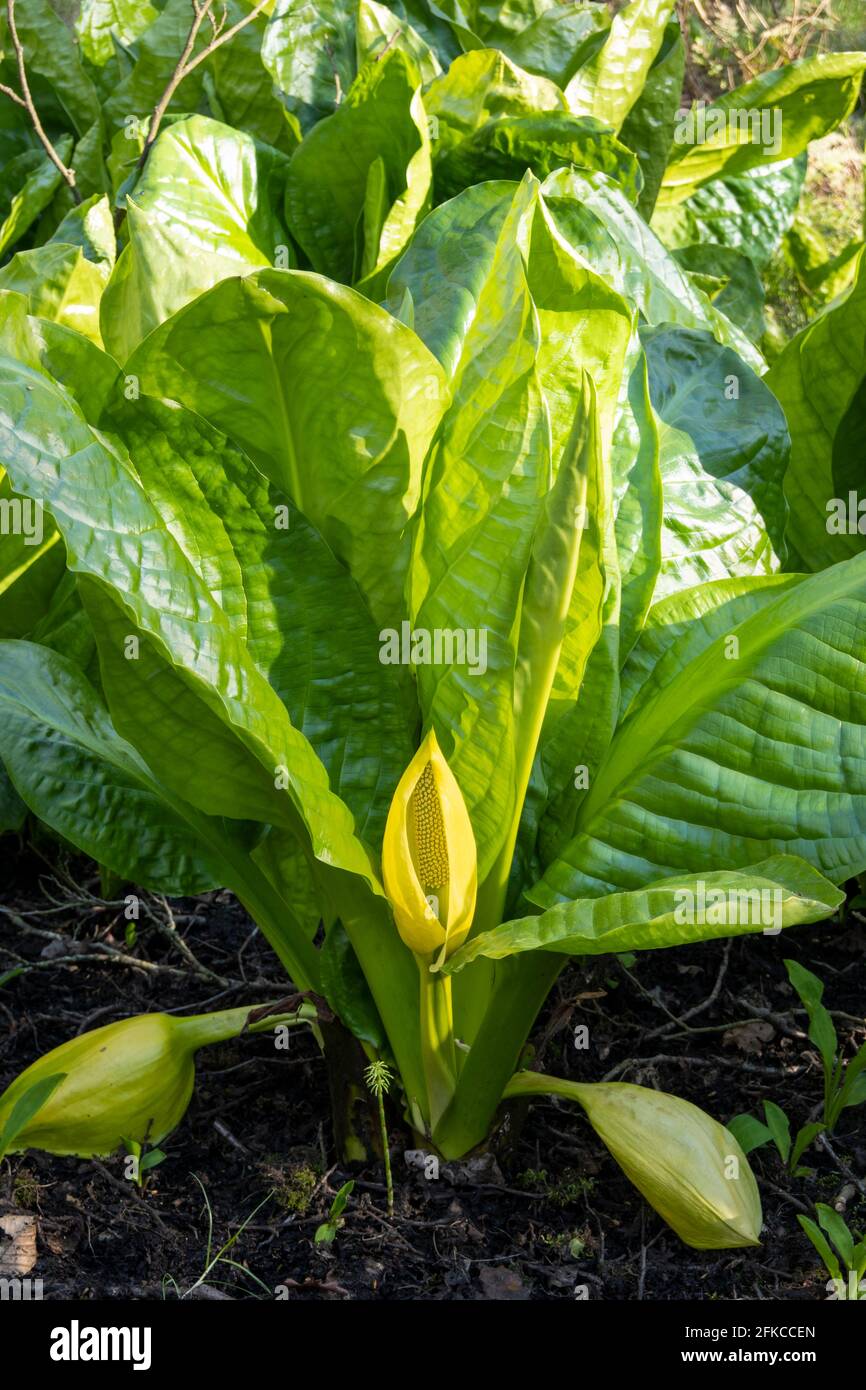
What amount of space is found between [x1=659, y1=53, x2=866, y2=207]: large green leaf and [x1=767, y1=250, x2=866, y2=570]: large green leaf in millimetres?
821

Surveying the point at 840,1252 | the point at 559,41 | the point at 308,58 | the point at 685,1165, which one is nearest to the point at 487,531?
the point at 685,1165

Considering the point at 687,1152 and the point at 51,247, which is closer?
the point at 687,1152

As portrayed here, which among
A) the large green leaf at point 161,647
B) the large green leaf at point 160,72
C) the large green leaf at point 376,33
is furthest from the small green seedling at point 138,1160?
the large green leaf at point 160,72

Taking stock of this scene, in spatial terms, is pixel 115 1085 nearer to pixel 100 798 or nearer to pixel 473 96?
pixel 100 798

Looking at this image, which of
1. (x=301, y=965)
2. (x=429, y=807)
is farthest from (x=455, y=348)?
(x=301, y=965)

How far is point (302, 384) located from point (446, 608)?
23 centimetres

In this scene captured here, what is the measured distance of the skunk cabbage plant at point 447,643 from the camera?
1010mm

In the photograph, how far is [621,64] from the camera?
6.82 feet

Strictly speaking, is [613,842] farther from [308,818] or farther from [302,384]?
[302,384]

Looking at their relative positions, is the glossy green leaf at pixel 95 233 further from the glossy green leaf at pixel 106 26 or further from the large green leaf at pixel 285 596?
the large green leaf at pixel 285 596

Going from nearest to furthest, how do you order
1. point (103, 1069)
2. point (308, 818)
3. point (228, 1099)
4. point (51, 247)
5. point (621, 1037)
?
point (308, 818) < point (103, 1069) < point (228, 1099) < point (621, 1037) < point (51, 247)

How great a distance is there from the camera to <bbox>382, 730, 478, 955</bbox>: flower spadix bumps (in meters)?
1.02

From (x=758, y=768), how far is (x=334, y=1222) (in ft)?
1.82

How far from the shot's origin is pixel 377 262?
1684mm
